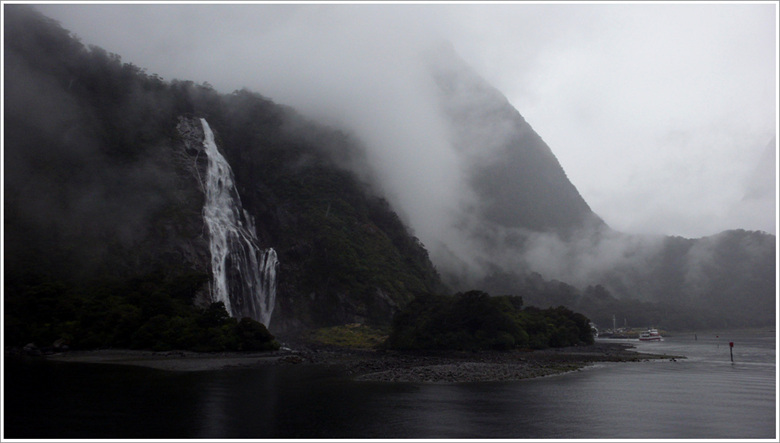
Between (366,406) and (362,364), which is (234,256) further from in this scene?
(366,406)

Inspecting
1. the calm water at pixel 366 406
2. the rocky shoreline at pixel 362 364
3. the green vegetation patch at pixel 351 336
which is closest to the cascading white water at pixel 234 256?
the green vegetation patch at pixel 351 336

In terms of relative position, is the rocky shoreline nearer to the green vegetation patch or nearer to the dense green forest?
the dense green forest

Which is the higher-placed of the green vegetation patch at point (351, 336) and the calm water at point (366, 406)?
the green vegetation patch at point (351, 336)

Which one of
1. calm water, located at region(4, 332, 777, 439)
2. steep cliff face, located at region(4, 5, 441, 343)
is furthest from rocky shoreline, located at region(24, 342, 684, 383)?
steep cliff face, located at region(4, 5, 441, 343)

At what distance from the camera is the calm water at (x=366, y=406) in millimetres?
20391

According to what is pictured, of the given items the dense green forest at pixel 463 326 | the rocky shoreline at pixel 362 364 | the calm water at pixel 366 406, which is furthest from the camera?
the dense green forest at pixel 463 326

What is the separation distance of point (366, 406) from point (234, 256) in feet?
237

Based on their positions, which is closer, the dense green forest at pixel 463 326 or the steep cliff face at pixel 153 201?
the steep cliff face at pixel 153 201

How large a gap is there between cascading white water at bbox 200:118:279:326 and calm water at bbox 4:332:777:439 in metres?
48.8

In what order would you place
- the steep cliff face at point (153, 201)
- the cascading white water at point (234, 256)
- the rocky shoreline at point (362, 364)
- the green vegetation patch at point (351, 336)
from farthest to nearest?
the cascading white water at point (234, 256)
the green vegetation patch at point (351, 336)
the steep cliff face at point (153, 201)
the rocky shoreline at point (362, 364)

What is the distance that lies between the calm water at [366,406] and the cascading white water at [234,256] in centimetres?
4885

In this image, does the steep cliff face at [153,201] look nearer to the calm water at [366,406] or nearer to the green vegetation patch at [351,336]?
the green vegetation patch at [351,336]

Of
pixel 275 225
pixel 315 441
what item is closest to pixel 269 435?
pixel 315 441

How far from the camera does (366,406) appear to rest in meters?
25.7
